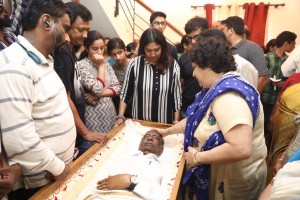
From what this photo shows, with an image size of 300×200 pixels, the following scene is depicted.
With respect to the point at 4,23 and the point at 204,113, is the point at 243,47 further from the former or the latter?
the point at 4,23

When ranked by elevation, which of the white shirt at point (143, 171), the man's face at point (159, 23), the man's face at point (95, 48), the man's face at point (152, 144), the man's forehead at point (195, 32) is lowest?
the man's face at point (152, 144)

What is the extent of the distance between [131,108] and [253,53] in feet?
4.74

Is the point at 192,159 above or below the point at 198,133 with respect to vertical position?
below

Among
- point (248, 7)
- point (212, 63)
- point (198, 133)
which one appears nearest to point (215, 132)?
point (198, 133)

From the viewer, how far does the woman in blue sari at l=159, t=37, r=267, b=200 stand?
1200 millimetres

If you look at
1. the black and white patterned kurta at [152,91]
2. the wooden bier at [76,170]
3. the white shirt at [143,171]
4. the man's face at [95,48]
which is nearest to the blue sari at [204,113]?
the wooden bier at [76,170]

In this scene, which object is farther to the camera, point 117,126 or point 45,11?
point 117,126

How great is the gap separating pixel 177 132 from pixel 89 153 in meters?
0.74

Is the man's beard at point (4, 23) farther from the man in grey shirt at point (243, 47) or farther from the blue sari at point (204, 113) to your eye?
the man in grey shirt at point (243, 47)

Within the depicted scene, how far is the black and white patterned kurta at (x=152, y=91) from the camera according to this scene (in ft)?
7.18

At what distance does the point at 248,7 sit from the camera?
235 inches

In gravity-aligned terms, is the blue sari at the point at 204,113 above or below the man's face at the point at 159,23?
below

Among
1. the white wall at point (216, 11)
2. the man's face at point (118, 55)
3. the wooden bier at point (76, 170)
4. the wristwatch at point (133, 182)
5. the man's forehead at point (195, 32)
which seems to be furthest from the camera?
the white wall at point (216, 11)

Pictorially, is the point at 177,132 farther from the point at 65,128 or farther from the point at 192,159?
the point at 65,128
